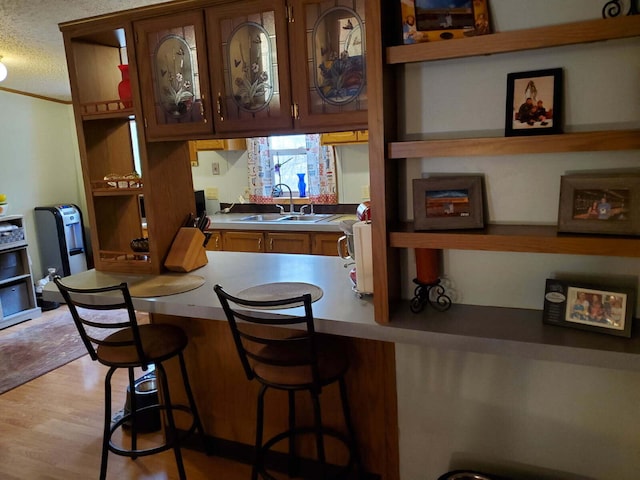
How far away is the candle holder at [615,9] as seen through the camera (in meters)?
1.33

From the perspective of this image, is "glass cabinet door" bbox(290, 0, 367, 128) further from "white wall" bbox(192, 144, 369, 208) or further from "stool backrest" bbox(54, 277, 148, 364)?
"white wall" bbox(192, 144, 369, 208)

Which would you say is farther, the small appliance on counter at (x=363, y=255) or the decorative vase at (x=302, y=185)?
the decorative vase at (x=302, y=185)

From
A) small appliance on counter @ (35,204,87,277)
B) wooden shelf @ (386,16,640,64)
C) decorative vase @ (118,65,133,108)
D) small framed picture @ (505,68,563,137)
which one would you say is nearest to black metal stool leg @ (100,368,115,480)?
decorative vase @ (118,65,133,108)

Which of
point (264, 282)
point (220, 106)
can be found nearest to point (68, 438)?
point (264, 282)

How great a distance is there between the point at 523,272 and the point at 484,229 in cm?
23

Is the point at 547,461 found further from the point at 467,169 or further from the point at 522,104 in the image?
the point at 522,104

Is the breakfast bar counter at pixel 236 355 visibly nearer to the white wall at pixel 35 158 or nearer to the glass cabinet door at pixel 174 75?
the glass cabinet door at pixel 174 75

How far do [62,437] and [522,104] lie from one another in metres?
2.79

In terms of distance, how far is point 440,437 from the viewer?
6.00 feet

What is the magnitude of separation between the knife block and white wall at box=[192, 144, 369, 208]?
2245mm

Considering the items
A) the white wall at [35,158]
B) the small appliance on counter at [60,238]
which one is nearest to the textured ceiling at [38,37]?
the white wall at [35,158]

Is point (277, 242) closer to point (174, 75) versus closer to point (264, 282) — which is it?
point (264, 282)

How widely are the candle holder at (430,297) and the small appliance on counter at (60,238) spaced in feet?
15.3

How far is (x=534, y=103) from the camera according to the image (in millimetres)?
1447
